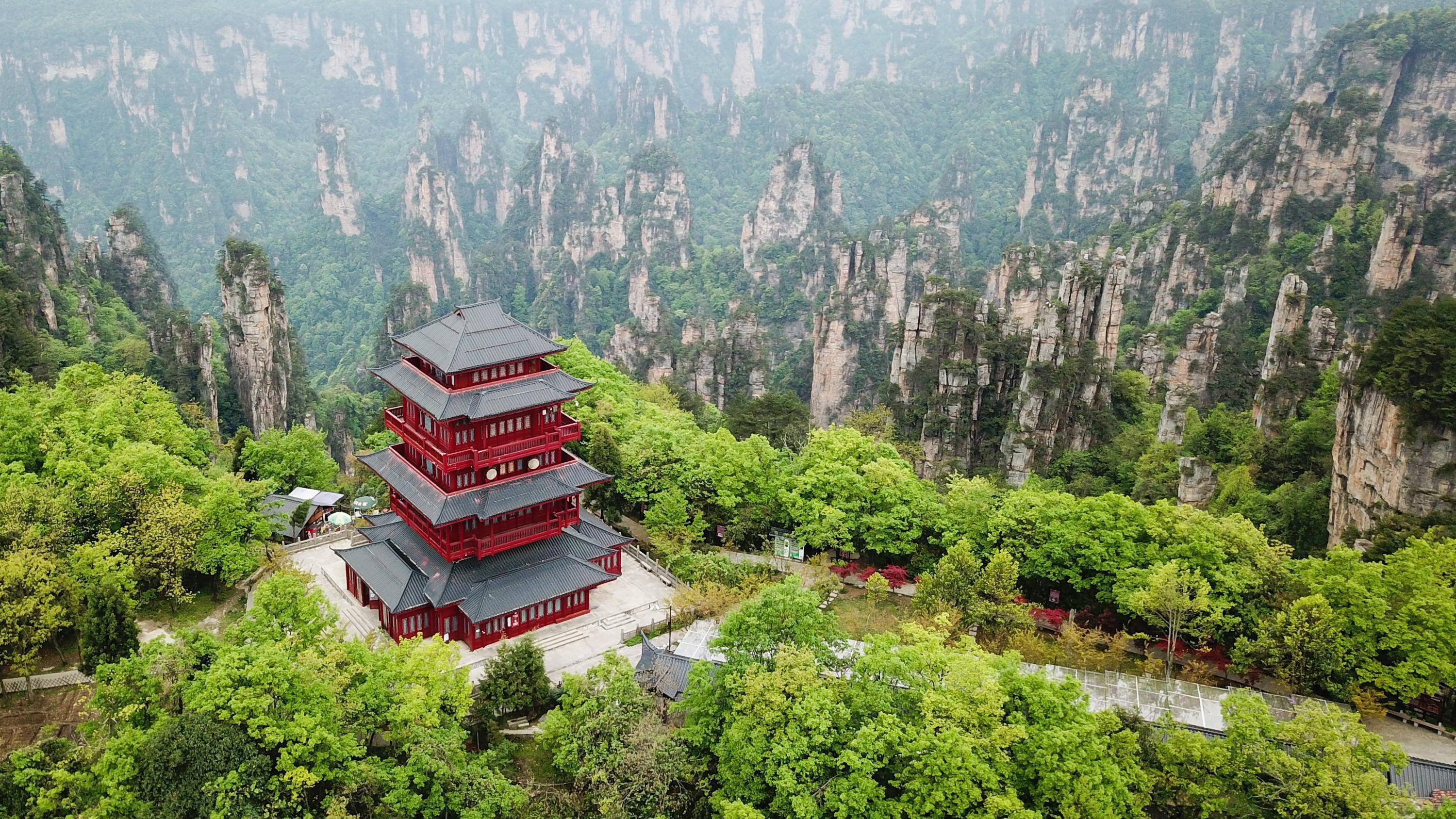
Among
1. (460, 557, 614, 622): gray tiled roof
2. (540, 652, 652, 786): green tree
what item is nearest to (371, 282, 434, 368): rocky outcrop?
(460, 557, 614, 622): gray tiled roof

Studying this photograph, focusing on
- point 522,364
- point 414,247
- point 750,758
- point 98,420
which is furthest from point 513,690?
point 414,247

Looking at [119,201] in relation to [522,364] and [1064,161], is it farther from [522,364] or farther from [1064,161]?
[522,364]

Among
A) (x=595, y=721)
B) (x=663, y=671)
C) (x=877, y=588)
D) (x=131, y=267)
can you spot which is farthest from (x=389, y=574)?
(x=131, y=267)

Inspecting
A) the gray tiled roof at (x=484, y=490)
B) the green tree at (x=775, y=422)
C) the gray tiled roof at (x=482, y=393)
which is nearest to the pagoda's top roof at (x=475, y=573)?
the gray tiled roof at (x=484, y=490)

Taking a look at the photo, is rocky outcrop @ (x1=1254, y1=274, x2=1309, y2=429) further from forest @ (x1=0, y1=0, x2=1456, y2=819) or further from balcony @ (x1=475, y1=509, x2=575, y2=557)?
balcony @ (x1=475, y1=509, x2=575, y2=557)

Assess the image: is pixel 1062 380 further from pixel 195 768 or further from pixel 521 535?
pixel 195 768
